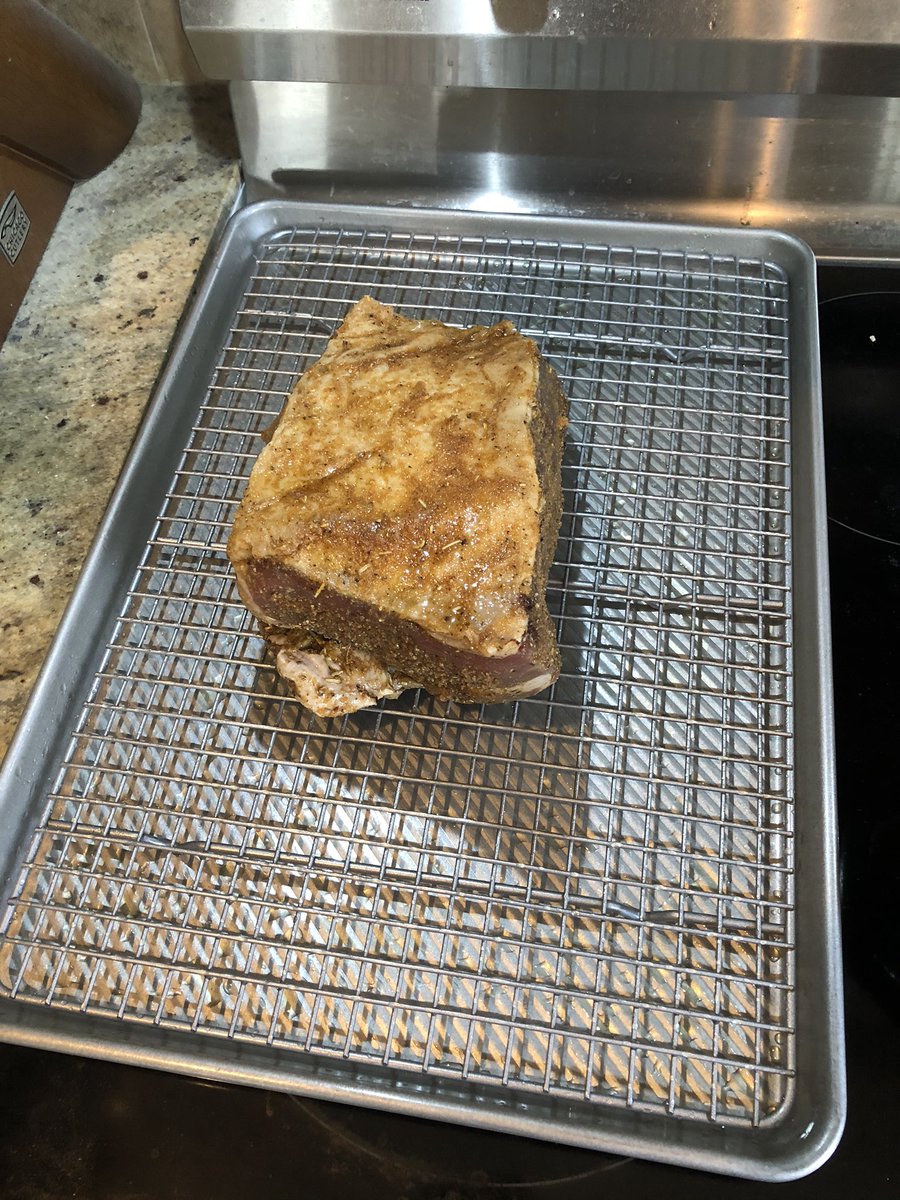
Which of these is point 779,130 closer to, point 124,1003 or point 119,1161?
point 124,1003

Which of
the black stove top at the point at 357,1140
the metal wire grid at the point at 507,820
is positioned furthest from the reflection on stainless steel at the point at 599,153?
the black stove top at the point at 357,1140

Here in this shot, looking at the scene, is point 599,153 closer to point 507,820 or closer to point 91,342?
point 91,342

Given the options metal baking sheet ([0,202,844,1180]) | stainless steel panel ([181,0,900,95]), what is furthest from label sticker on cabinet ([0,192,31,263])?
stainless steel panel ([181,0,900,95])

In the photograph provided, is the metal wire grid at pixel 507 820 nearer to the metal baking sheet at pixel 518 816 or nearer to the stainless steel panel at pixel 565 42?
the metal baking sheet at pixel 518 816

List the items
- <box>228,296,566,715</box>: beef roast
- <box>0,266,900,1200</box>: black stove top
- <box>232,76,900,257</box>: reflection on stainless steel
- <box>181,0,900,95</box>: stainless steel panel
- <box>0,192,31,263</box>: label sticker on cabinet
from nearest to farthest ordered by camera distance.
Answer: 1. <box>0,266,900,1200</box>: black stove top
2. <box>228,296,566,715</box>: beef roast
3. <box>0,192,31,263</box>: label sticker on cabinet
4. <box>181,0,900,95</box>: stainless steel panel
5. <box>232,76,900,257</box>: reflection on stainless steel

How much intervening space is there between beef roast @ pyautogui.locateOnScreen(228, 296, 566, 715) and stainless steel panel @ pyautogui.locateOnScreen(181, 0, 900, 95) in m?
0.65

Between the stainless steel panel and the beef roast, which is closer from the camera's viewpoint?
the beef roast

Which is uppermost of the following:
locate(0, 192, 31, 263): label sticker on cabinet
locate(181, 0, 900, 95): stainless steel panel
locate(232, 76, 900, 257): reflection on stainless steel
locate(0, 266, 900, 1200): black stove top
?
locate(232, 76, 900, 257): reflection on stainless steel

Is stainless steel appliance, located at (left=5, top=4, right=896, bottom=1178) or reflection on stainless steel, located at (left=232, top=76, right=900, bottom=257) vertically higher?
reflection on stainless steel, located at (left=232, top=76, right=900, bottom=257)

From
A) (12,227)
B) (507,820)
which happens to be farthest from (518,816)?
(12,227)

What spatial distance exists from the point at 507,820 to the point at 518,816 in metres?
0.02

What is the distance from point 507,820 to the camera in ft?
4.87

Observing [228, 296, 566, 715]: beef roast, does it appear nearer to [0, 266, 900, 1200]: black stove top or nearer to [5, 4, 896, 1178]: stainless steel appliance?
[5, 4, 896, 1178]: stainless steel appliance

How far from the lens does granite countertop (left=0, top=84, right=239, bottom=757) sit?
1.76 m
